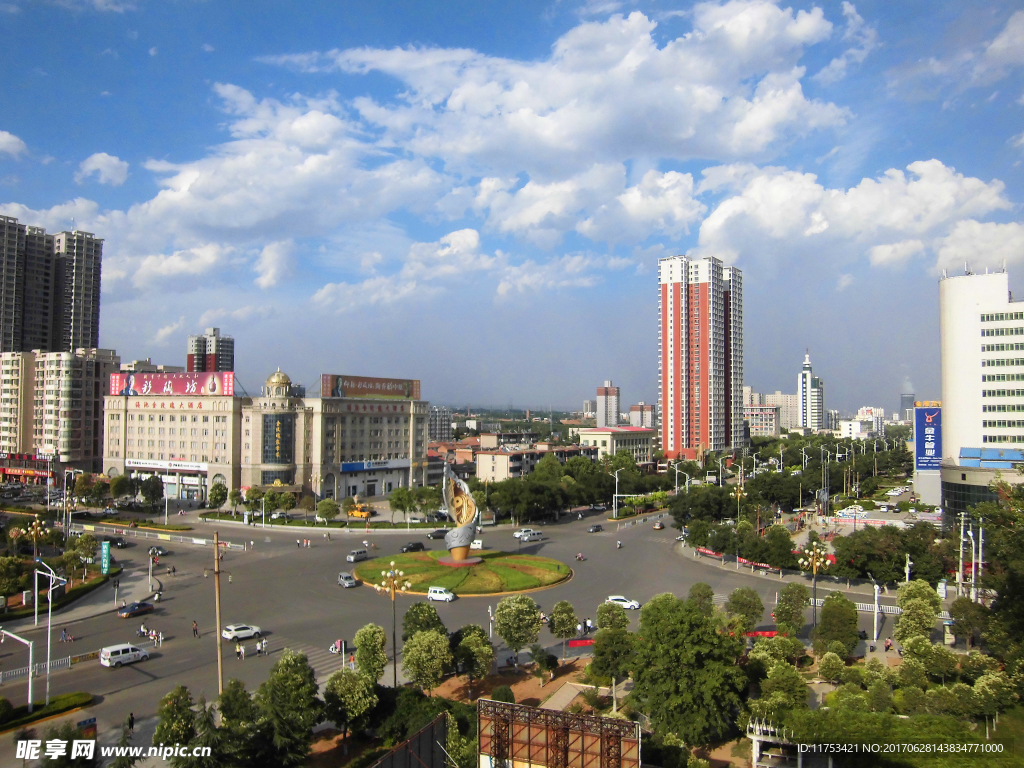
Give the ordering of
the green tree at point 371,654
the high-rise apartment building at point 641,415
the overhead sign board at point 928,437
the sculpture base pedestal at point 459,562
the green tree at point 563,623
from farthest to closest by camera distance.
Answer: the high-rise apartment building at point 641,415 → the overhead sign board at point 928,437 → the sculpture base pedestal at point 459,562 → the green tree at point 563,623 → the green tree at point 371,654

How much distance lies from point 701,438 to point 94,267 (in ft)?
298

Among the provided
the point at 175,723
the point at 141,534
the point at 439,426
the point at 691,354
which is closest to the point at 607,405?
the point at 439,426

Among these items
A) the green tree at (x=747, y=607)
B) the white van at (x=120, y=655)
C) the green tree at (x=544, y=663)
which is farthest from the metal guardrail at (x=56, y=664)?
the green tree at (x=747, y=607)

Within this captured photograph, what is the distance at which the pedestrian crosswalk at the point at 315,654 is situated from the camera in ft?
66.8

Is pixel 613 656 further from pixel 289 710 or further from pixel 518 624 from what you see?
pixel 289 710

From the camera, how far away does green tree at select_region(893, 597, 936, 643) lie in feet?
71.9

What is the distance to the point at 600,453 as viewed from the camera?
90.8 m

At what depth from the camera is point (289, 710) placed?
14234 mm

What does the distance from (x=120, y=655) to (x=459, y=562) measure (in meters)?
16.2

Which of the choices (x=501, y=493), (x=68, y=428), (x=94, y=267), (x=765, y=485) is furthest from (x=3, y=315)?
(x=765, y=485)

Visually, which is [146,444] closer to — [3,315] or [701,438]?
[3,315]

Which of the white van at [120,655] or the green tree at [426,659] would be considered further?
the white van at [120,655]

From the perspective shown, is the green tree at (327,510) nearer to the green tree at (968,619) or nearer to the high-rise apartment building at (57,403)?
the green tree at (968,619)

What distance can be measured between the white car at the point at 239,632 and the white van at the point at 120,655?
2599 millimetres
